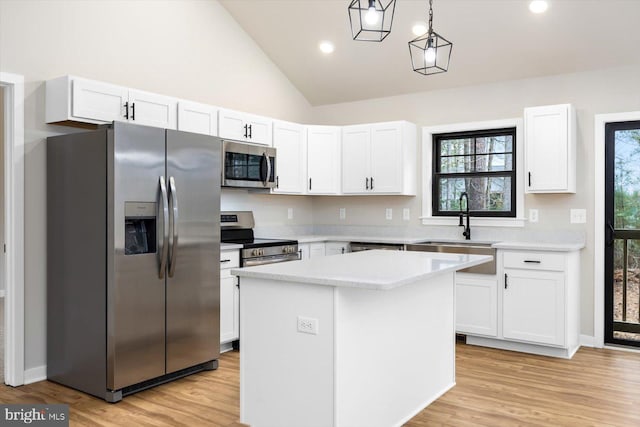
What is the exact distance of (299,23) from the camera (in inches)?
201

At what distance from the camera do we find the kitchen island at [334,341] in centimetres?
242

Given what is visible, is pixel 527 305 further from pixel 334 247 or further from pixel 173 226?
pixel 173 226

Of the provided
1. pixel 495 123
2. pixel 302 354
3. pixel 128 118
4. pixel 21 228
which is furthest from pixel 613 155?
pixel 21 228

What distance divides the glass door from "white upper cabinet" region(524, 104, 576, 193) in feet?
1.17

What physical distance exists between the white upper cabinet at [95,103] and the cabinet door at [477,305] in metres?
3.01

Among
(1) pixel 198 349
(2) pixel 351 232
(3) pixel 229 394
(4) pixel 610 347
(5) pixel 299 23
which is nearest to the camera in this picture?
(3) pixel 229 394

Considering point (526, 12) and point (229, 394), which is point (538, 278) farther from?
point (229, 394)

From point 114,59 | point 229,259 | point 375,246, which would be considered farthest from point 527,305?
point 114,59

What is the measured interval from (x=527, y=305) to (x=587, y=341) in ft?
2.45

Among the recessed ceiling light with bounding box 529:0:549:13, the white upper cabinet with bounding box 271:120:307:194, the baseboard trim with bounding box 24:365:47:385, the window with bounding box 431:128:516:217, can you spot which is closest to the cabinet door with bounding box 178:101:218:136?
the white upper cabinet with bounding box 271:120:307:194

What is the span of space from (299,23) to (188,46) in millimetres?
1081

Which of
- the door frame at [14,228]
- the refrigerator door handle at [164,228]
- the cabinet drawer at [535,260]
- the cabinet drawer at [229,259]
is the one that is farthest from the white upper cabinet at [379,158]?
the door frame at [14,228]

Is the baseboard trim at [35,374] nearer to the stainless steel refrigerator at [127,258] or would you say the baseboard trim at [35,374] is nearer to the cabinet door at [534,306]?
the stainless steel refrigerator at [127,258]

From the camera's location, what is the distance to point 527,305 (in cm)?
451
